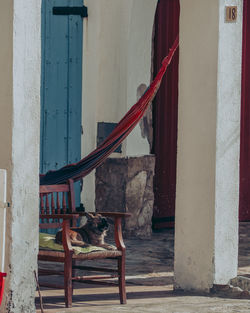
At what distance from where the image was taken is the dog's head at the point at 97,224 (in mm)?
6277

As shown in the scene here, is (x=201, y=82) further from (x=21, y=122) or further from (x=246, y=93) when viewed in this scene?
(x=246, y=93)

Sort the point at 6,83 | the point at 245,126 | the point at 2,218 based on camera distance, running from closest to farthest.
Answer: the point at 2,218 < the point at 6,83 < the point at 245,126

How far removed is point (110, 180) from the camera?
8.95 meters

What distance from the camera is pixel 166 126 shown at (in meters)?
9.81

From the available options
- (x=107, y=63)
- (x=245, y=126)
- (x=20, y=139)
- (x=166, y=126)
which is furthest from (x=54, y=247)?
(x=245, y=126)

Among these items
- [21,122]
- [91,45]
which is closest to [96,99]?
[91,45]

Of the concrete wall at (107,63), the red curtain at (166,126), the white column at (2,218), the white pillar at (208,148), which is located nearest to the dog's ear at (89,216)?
the white pillar at (208,148)

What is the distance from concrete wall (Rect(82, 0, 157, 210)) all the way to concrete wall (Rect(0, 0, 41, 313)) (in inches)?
139

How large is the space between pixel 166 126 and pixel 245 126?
3.19 ft

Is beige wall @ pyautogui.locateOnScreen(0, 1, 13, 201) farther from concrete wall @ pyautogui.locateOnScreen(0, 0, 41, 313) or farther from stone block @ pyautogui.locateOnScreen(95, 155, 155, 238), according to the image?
stone block @ pyautogui.locateOnScreen(95, 155, 155, 238)

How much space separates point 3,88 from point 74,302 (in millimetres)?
1607

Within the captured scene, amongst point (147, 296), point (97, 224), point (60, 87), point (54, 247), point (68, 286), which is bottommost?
point (147, 296)

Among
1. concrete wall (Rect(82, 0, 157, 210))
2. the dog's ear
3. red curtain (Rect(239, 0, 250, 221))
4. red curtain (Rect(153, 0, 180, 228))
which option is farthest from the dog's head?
red curtain (Rect(239, 0, 250, 221))

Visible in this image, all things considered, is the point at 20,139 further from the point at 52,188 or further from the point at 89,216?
the point at 52,188
